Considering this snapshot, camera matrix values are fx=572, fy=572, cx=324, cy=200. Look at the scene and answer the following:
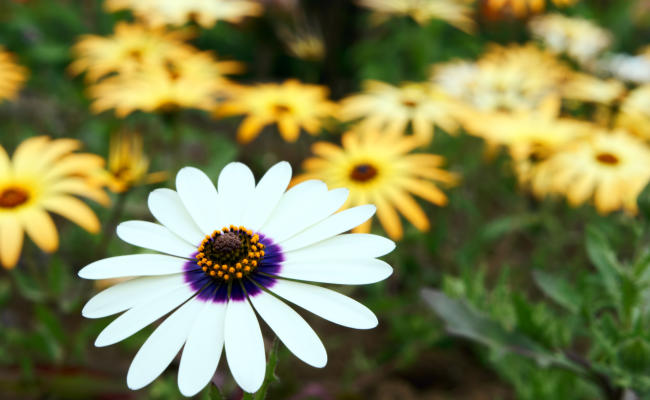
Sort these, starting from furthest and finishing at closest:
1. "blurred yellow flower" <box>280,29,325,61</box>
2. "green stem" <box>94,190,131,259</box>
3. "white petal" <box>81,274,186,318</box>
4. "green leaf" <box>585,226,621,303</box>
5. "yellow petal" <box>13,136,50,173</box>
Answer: "blurred yellow flower" <box>280,29,325,61</box> < "green stem" <box>94,190,131,259</box> < "yellow petal" <box>13,136,50,173</box> < "green leaf" <box>585,226,621,303</box> < "white petal" <box>81,274,186,318</box>

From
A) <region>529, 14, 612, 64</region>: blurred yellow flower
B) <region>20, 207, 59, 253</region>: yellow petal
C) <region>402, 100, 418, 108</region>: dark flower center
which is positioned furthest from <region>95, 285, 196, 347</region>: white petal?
<region>529, 14, 612, 64</region>: blurred yellow flower

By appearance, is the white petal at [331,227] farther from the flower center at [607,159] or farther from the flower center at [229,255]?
the flower center at [607,159]

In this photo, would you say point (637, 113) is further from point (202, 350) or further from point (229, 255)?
point (202, 350)

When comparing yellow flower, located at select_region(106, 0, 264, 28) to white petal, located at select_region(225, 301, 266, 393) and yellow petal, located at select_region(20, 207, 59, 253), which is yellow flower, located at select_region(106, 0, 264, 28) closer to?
yellow petal, located at select_region(20, 207, 59, 253)

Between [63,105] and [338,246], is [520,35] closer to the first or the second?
[63,105]

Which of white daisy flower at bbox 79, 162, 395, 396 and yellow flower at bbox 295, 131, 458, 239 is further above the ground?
yellow flower at bbox 295, 131, 458, 239

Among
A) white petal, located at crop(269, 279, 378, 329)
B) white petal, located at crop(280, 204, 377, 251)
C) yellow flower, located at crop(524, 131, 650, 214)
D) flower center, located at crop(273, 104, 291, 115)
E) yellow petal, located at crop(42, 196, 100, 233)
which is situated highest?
flower center, located at crop(273, 104, 291, 115)

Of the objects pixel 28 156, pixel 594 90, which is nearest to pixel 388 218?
pixel 28 156

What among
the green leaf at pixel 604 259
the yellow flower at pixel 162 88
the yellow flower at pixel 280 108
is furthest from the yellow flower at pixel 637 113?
the yellow flower at pixel 162 88
